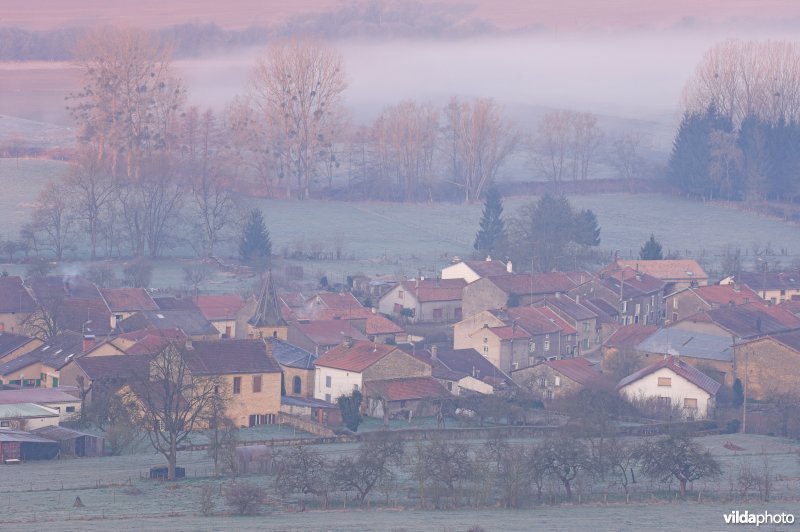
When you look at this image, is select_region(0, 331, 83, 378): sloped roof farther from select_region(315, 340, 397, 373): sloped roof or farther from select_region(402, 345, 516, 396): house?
select_region(402, 345, 516, 396): house

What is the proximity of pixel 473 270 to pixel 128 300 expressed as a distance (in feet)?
59.7

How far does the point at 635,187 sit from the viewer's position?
380 ft

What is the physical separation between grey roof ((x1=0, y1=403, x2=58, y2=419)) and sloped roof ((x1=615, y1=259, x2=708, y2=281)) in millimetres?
36262

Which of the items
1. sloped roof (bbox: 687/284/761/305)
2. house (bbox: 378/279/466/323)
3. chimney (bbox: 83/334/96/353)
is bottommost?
house (bbox: 378/279/466/323)

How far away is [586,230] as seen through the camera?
8488 centimetres

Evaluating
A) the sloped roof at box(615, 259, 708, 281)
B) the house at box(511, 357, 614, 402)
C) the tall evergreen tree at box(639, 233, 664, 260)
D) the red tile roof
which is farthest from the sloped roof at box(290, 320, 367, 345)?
the tall evergreen tree at box(639, 233, 664, 260)

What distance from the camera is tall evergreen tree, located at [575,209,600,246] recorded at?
84.1 meters

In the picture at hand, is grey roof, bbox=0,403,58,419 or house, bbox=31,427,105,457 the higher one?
grey roof, bbox=0,403,58,419

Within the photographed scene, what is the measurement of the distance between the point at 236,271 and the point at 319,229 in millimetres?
17038

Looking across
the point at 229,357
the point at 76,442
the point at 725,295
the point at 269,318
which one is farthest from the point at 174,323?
the point at 725,295

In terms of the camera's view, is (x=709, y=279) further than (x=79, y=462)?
Yes

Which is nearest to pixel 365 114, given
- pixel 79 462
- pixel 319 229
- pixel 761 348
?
pixel 319 229

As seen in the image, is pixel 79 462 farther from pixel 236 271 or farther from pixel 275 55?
pixel 275 55

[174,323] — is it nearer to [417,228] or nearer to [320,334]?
[320,334]
